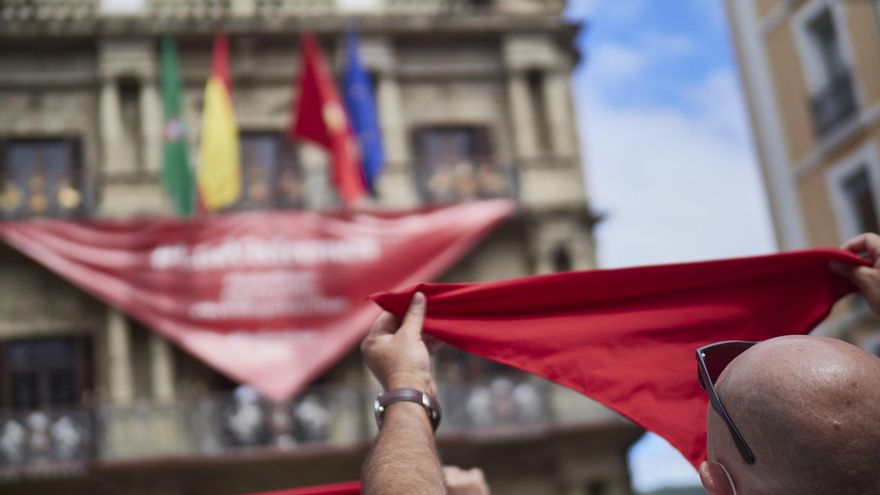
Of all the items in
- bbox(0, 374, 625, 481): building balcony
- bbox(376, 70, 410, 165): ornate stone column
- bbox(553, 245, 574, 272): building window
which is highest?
bbox(376, 70, 410, 165): ornate stone column

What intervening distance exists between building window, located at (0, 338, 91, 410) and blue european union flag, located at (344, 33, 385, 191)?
5688 millimetres

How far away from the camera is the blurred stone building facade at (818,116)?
18859 millimetres

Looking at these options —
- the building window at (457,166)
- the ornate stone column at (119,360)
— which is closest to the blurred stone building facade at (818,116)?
the building window at (457,166)

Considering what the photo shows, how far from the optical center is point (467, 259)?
22188 millimetres

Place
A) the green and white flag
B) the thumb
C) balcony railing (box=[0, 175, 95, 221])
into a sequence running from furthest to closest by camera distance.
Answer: balcony railing (box=[0, 175, 95, 221]) < the green and white flag < the thumb

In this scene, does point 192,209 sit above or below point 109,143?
below

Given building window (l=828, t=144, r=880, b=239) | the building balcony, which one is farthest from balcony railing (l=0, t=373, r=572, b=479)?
building window (l=828, t=144, r=880, b=239)

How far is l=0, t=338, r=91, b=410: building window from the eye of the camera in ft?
65.1

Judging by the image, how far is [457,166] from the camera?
21844 millimetres

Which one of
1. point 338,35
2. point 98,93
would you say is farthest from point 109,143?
point 338,35

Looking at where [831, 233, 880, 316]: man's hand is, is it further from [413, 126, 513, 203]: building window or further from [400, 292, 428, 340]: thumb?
[413, 126, 513, 203]: building window

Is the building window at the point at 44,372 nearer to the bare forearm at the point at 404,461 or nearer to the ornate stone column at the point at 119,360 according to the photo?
the ornate stone column at the point at 119,360

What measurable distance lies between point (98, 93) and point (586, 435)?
1050cm

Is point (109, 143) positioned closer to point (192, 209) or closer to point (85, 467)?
point (192, 209)
